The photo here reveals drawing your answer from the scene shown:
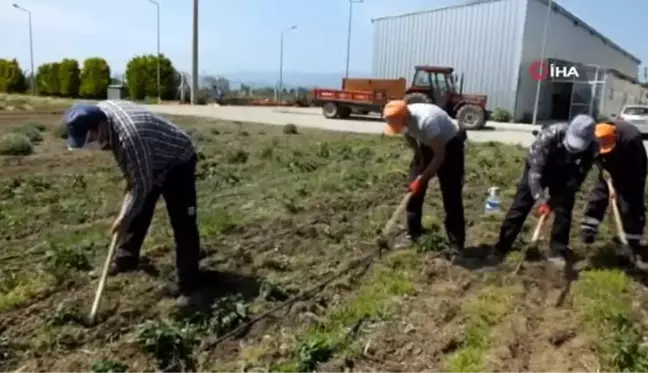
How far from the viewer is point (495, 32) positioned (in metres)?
32.2

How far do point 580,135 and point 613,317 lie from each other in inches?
57.8

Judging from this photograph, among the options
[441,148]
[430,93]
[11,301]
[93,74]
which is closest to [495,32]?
[430,93]

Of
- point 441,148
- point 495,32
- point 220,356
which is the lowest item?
point 220,356

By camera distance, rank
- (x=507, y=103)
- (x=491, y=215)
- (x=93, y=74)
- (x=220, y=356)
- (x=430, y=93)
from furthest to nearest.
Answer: (x=93, y=74)
(x=507, y=103)
(x=430, y=93)
(x=491, y=215)
(x=220, y=356)

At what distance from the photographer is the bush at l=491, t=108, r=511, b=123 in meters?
30.4

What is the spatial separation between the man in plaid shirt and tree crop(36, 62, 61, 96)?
4236 centimetres

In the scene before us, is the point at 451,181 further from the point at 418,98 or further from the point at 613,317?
the point at 418,98

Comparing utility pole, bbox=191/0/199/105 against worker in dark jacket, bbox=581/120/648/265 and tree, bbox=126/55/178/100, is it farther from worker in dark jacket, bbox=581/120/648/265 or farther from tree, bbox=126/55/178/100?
worker in dark jacket, bbox=581/120/648/265

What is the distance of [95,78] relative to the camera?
41000 mm

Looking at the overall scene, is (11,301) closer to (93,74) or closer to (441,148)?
(441,148)

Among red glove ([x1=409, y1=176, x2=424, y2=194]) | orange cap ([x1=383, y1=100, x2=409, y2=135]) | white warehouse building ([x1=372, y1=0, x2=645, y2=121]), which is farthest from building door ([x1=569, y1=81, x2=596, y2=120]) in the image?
orange cap ([x1=383, y1=100, x2=409, y2=135])

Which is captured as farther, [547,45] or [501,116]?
[547,45]

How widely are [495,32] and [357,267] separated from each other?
95.7 feet

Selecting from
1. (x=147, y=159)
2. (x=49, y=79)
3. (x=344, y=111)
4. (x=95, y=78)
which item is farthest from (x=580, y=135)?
(x=49, y=79)
